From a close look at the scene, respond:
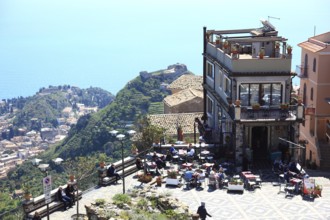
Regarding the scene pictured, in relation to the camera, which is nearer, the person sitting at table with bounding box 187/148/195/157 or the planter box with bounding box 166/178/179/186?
the planter box with bounding box 166/178/179/186

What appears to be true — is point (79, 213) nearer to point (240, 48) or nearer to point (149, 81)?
point (240, 48)

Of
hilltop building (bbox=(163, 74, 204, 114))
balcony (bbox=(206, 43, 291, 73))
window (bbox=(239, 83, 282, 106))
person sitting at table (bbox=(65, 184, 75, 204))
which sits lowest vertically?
hilltop building (bbox=(163, 74, 204, 114))

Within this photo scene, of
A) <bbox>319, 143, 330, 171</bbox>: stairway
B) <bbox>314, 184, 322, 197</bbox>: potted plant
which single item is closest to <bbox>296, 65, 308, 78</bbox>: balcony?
<bbox>319, 143, 330, 171</bbox>: stairway

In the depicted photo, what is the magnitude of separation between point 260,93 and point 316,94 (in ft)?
39.8

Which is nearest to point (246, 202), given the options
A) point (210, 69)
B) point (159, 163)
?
point (159, 163)

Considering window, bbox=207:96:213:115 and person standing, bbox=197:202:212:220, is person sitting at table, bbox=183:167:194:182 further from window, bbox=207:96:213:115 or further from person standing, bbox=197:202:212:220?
window, bbox=207:96:213:115

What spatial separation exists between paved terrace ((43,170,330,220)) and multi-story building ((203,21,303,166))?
4256 millimetres

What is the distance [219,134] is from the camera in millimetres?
40000

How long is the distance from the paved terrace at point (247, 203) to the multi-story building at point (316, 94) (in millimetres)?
15104

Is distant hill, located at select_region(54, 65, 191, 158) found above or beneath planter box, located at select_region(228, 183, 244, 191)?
beneath

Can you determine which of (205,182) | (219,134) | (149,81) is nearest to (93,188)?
(205,182)

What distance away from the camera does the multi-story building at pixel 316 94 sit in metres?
45.5

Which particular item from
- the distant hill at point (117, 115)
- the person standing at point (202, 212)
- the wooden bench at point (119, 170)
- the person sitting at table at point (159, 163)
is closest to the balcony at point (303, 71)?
the person sitting at table at point (159, 163)

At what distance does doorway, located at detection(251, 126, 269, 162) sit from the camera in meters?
37.2
